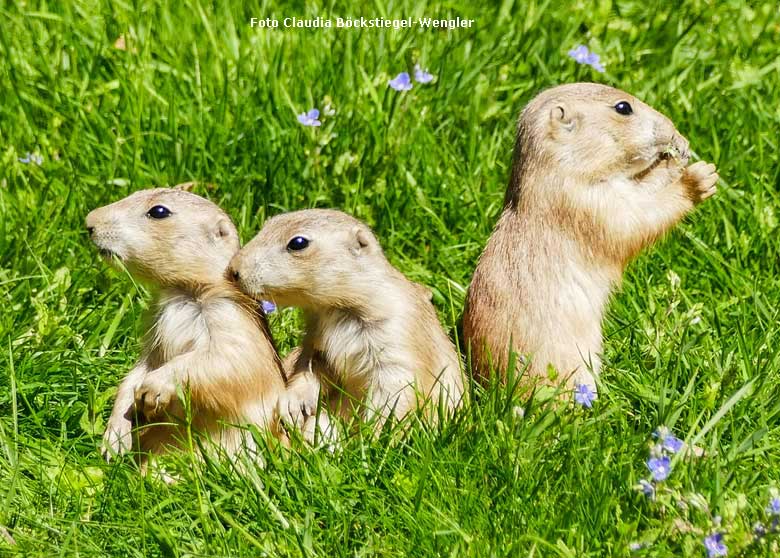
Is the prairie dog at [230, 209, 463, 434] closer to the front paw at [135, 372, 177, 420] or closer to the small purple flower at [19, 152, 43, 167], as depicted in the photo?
the front paw at [135, 372, 177, 420]

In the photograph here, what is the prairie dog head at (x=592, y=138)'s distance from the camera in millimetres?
5434

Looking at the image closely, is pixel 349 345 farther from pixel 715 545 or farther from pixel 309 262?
pixel 715 545

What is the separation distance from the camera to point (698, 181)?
5.61m

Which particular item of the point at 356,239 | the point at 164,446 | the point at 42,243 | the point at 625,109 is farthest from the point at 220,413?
the point at 625,109

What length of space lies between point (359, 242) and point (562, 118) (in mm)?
1062

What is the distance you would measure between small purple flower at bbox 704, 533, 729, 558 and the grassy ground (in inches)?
2.4

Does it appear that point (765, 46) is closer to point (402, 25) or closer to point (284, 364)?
point (402, 25)

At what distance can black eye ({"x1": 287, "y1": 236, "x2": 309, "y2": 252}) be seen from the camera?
5.09 metres

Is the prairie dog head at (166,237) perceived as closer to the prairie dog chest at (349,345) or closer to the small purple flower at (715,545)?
the prairie dog chest at (349,345)

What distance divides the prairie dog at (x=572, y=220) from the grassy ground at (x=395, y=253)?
0.28m

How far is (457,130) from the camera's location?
23.3 ft

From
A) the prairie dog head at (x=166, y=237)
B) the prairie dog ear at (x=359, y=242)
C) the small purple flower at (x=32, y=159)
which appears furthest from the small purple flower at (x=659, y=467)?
the small purple flower at (x=32, y=159)

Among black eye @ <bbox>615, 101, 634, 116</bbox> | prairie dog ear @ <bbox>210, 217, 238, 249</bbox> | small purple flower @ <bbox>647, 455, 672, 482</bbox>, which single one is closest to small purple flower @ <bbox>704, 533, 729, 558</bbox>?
small purple flower @ <bbox>647, 455, 672, 482</bbox>

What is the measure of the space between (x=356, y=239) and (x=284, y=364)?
67 cm
